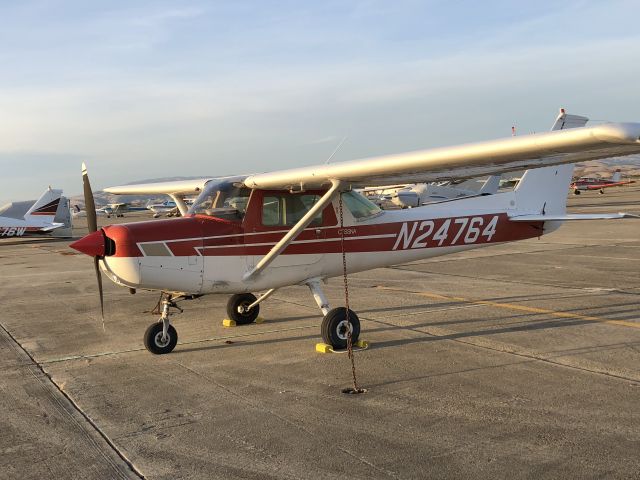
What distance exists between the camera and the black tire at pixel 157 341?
720 centimetres

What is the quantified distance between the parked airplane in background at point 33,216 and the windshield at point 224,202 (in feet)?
92.3

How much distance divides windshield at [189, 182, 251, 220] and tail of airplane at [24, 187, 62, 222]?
2812 centimetres

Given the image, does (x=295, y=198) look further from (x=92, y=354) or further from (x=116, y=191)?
(x=116, y=191)

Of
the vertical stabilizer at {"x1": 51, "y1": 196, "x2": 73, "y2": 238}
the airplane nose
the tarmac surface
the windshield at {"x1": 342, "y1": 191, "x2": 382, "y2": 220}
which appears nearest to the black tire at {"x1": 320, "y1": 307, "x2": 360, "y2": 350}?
the tarmac surface

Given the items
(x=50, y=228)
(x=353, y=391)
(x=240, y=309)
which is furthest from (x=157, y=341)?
(x=50, y=228)

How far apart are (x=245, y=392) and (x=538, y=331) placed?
4076 millimetres

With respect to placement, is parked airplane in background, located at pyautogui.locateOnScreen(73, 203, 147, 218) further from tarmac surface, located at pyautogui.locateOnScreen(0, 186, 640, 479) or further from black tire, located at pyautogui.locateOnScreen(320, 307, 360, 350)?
black tire, located at pyautogui.locateOnScreen(320, 307, 360, 350)

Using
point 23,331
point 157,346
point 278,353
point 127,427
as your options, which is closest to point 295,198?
point 278,353

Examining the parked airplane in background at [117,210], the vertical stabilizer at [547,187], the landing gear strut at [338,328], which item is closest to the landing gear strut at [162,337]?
the landing gear strut at [338,328]

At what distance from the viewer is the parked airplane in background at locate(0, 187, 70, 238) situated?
3170 cm

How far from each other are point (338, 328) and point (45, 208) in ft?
Result: 97.1

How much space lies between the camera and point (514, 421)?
4660mm

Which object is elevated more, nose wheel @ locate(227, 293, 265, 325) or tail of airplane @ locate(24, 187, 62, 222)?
tail of airplane @ locate(24, 187, 62, 222)

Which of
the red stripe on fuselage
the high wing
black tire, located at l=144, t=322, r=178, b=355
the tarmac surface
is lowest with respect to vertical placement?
the tarmac surface
